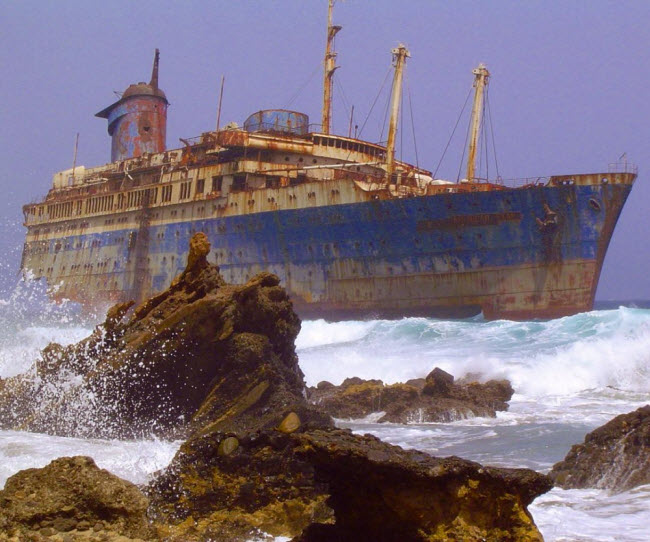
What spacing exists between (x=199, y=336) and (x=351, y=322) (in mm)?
20820

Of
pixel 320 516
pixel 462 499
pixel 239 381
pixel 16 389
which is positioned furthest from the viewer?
pixel 16 389

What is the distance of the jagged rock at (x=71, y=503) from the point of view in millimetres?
3941

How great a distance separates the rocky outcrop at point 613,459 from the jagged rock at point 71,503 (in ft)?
14.7

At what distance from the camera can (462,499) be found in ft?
13.9

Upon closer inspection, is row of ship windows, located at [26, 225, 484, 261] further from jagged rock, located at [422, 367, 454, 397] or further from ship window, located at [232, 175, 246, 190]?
jagged rock, located at [422, 367, 454, 397]

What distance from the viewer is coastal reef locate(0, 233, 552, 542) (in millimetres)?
4230

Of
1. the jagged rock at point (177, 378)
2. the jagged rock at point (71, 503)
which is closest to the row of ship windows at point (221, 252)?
the jagged rock at point (177, 378)

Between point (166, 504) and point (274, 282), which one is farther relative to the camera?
point (274, 282)

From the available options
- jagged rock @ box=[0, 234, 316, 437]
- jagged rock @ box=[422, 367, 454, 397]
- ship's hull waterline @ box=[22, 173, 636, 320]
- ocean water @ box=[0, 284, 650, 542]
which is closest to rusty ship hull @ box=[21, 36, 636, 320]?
ship's hull waterline @ box=[22, 173, 636, 320]

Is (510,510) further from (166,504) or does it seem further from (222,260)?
(222,260)

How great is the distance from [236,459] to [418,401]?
765 centimetres

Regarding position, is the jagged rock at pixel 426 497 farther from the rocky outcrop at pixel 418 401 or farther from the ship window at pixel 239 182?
the ship window at pixel 239 182

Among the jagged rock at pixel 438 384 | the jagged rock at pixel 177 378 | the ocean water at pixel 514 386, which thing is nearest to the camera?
the ocean water at pixel 514 386

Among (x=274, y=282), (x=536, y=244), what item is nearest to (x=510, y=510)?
(x=274, y=282)
